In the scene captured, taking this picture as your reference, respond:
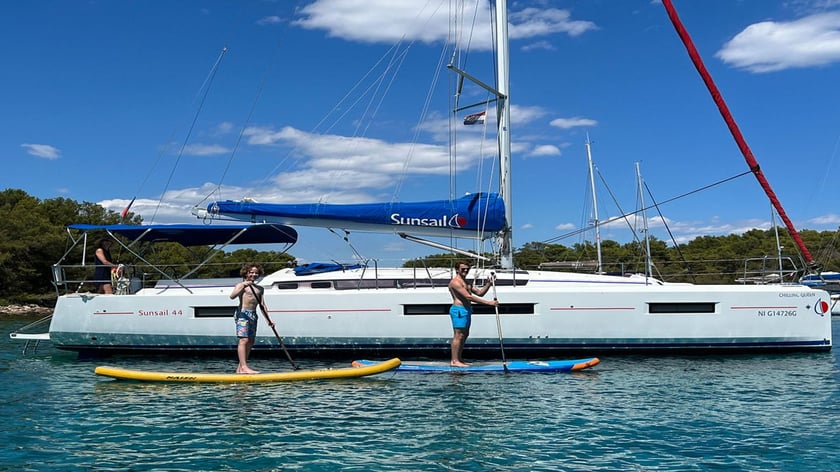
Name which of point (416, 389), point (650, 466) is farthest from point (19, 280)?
point (650, 466)

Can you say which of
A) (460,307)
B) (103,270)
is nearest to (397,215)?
(460,307)

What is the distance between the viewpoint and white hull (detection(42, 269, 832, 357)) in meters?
14.0

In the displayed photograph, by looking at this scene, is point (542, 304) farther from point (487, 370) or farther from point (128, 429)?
point (128, 429)

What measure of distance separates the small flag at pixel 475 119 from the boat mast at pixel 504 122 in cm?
39

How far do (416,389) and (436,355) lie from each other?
12.6 feet

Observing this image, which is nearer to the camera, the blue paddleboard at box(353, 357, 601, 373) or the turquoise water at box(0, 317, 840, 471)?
the turquoise water at box(0, 317, 840, 471)

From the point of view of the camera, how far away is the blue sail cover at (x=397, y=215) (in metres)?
15.2

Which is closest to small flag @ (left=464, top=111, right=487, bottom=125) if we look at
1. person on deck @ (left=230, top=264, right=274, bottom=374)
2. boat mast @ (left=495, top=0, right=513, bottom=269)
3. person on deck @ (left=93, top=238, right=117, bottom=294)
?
boat mast @ (left=495, top=0, right=513, bottom=269)

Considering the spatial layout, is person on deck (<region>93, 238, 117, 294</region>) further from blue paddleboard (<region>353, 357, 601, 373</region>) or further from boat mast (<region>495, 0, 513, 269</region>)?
boat mast (<region>495, 0, 513, 269</region>)

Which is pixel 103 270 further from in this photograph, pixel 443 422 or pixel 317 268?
pixel 443 422

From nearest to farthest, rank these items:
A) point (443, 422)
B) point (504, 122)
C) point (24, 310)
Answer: point (443, 422)
point (504, 122)
point (24, 310)

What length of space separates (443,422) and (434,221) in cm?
725

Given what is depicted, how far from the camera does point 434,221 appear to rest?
15234mm

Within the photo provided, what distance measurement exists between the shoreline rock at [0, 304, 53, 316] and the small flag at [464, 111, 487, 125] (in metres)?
32.9
